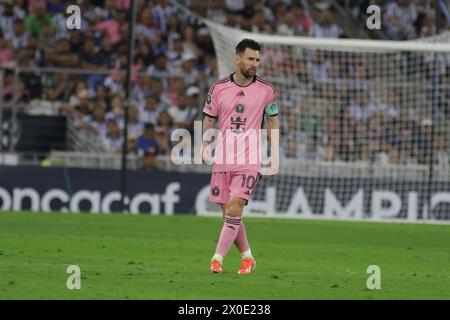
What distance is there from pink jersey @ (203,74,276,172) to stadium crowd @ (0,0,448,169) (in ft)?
39.0

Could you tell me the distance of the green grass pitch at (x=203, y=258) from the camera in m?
11.2

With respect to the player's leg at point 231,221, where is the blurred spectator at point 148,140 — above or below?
above

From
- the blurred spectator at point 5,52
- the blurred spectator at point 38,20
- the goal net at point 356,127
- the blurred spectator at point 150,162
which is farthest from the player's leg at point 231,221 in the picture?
the blurred spectator at point 38,20

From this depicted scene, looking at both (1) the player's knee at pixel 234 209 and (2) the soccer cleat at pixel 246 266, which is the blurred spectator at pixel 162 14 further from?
(1) the player's knee at pixel 234 209

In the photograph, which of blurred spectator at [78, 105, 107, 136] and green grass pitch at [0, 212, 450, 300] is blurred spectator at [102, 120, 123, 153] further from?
green grass pitch at [0, 212, 450, 300]

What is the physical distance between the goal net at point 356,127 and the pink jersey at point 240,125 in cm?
1021

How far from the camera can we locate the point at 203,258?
14.9 metres

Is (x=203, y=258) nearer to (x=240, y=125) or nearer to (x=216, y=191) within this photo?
(x=216, y=191)

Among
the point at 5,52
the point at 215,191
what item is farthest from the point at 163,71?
the point at 215,191

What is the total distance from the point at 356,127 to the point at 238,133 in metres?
13.2

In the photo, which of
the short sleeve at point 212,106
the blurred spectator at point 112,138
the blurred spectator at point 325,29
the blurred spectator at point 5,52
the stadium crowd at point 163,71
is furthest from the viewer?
the blurred spectator at point 325,29
